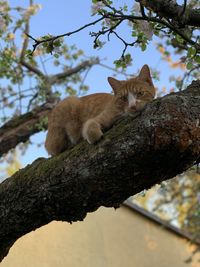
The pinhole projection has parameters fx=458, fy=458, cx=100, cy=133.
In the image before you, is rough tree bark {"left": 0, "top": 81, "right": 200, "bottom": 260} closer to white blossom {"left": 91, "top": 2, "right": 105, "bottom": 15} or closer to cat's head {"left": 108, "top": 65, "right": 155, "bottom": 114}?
cat's head {"left": 108, "top": 65, "right": 155, "bottom": 114}

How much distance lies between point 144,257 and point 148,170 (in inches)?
253

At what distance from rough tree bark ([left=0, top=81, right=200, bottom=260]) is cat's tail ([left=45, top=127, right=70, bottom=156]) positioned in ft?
2.66

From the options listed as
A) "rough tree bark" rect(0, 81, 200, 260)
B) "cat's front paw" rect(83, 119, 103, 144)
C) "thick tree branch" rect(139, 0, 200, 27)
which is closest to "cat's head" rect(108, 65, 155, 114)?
"cat's front paw" rect(83, 119, 103, 144)

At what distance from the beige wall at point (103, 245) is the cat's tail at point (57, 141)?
2503 millimetres

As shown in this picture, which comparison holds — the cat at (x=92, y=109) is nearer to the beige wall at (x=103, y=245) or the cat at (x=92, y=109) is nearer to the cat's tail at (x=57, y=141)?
the cat's tail at (x=57, y=141)

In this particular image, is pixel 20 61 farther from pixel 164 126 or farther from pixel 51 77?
pixel 164 126

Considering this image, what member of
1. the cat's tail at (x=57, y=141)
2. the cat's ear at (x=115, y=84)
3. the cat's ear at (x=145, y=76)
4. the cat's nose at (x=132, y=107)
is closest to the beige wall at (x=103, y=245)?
the cat's tail at (x=57, y=141)

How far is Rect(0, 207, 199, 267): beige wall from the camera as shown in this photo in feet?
21.5

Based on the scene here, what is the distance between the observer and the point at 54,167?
127 inches

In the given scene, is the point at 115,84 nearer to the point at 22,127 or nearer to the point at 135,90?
the point at 135,90

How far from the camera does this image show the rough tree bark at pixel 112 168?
8.53 feet

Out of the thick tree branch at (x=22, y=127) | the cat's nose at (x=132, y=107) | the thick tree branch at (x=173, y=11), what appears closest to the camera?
the thick tree branch at (x=173, y=11)

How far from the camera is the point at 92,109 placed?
177 inches

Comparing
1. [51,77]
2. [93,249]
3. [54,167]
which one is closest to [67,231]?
[93,249]
